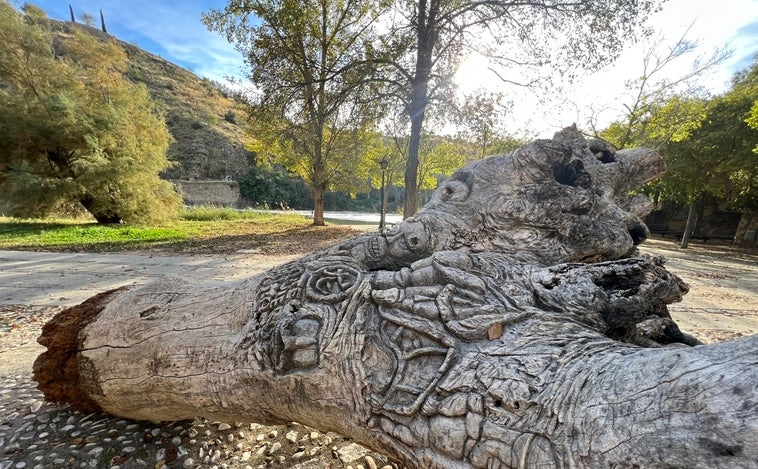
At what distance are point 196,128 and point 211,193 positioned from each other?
446 inches

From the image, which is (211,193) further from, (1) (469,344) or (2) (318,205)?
(1) (469,344)

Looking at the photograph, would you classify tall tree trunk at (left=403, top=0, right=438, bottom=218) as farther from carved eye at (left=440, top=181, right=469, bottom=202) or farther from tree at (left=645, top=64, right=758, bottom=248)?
tree at (left=645, top=64, right=758, bottom=248)

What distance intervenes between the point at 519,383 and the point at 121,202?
1694 cm

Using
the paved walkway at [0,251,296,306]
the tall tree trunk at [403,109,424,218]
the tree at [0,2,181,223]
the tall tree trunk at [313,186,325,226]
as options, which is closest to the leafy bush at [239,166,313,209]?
the tree at [0,2,181,223]

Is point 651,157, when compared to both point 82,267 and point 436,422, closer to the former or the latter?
point 436,422

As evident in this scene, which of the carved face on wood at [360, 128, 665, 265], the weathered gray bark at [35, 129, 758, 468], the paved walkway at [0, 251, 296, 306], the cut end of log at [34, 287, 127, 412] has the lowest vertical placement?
the paved walkway at [0, 251, 296, 306]

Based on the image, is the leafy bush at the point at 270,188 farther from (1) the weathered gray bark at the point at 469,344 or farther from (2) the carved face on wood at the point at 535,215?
(2) the carved face on wood at the point at 535,215

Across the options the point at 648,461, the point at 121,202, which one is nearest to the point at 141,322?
the point at 648,461

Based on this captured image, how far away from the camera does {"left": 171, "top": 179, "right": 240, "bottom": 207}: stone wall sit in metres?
30.4

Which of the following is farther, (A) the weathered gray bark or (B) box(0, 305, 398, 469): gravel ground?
(B) box(0, 305, 398, 469): gravel ground

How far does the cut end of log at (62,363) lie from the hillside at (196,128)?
32.9m

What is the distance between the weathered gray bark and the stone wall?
32.2 meters

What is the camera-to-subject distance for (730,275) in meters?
8.17

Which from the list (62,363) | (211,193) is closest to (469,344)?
(62,363)
